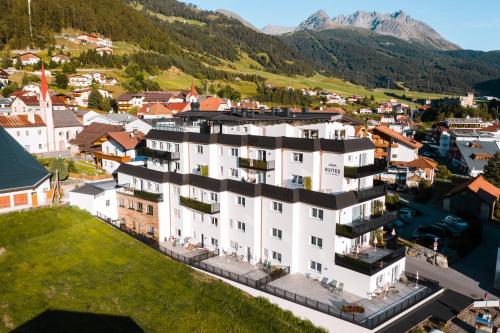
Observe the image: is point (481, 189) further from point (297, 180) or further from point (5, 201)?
point (5, 201)

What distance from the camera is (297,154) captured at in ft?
106

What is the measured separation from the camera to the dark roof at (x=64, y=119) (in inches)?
2811

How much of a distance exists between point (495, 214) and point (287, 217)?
3485 cm

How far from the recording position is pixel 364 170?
30.8m

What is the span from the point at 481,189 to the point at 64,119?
65.7 m

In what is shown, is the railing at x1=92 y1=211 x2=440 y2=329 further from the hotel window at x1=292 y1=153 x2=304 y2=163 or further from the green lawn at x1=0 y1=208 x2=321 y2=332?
the hotel window at x1=292 y1=153 x2=304 y2=163

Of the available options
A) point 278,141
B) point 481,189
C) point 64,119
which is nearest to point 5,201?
point 278,141

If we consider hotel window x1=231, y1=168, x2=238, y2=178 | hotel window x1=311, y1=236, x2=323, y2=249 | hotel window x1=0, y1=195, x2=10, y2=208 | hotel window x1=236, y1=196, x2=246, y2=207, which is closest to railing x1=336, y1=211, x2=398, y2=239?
hotel window x1=311, y1=236, x2=323, y2=249

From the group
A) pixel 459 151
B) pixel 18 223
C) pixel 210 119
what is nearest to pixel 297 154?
pixel 210 119

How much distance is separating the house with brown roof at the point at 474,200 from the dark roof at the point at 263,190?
26.3 metres

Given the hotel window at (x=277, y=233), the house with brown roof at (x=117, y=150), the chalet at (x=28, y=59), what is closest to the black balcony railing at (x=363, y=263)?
the hotel window at (x=277, y=233)

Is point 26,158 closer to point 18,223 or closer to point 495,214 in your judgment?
point 18,223

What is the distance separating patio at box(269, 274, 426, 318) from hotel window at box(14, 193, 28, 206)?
25.0 metres

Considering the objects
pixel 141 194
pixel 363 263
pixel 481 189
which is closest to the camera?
pixel 363 263
